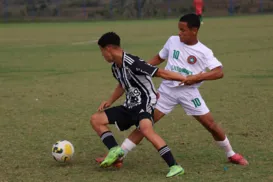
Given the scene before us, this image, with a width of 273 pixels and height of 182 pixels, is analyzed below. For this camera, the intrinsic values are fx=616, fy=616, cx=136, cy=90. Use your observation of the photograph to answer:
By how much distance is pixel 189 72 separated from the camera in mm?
6773

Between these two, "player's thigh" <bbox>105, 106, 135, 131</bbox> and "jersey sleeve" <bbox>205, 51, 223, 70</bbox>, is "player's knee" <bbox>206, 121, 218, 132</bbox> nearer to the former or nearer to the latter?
"jersey sleeve" <bbox>205, 51, 223, 70</bbox>

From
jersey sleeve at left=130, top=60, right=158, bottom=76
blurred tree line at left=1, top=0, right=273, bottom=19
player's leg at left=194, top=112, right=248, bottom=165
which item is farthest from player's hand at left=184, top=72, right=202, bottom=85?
blurred tree line at left=1, top=0, right=273, bottom=19

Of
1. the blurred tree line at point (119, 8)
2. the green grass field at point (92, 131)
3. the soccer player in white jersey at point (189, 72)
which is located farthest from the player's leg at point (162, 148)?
the blurred tree line at point (119, 8)

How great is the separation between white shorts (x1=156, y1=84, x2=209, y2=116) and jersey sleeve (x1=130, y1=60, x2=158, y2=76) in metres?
0.60

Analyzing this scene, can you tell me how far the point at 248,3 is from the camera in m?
57.7

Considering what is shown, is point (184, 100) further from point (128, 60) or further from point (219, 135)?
point (128, 60)

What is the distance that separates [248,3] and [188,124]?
50092 mm

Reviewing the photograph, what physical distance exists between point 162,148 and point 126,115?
1.93 feet

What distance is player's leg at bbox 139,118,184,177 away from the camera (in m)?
6.31

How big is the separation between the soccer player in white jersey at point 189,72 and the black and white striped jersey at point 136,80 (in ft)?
0.96

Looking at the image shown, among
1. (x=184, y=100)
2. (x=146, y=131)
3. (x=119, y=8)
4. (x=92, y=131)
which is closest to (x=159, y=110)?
(x=184, y=100)

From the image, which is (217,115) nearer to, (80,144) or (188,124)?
(188,124)

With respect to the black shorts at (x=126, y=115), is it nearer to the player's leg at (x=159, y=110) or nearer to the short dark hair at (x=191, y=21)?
the player's leg at (x=159, y=110)

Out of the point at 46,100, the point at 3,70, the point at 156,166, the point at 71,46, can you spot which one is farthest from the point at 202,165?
the point at 71,46
